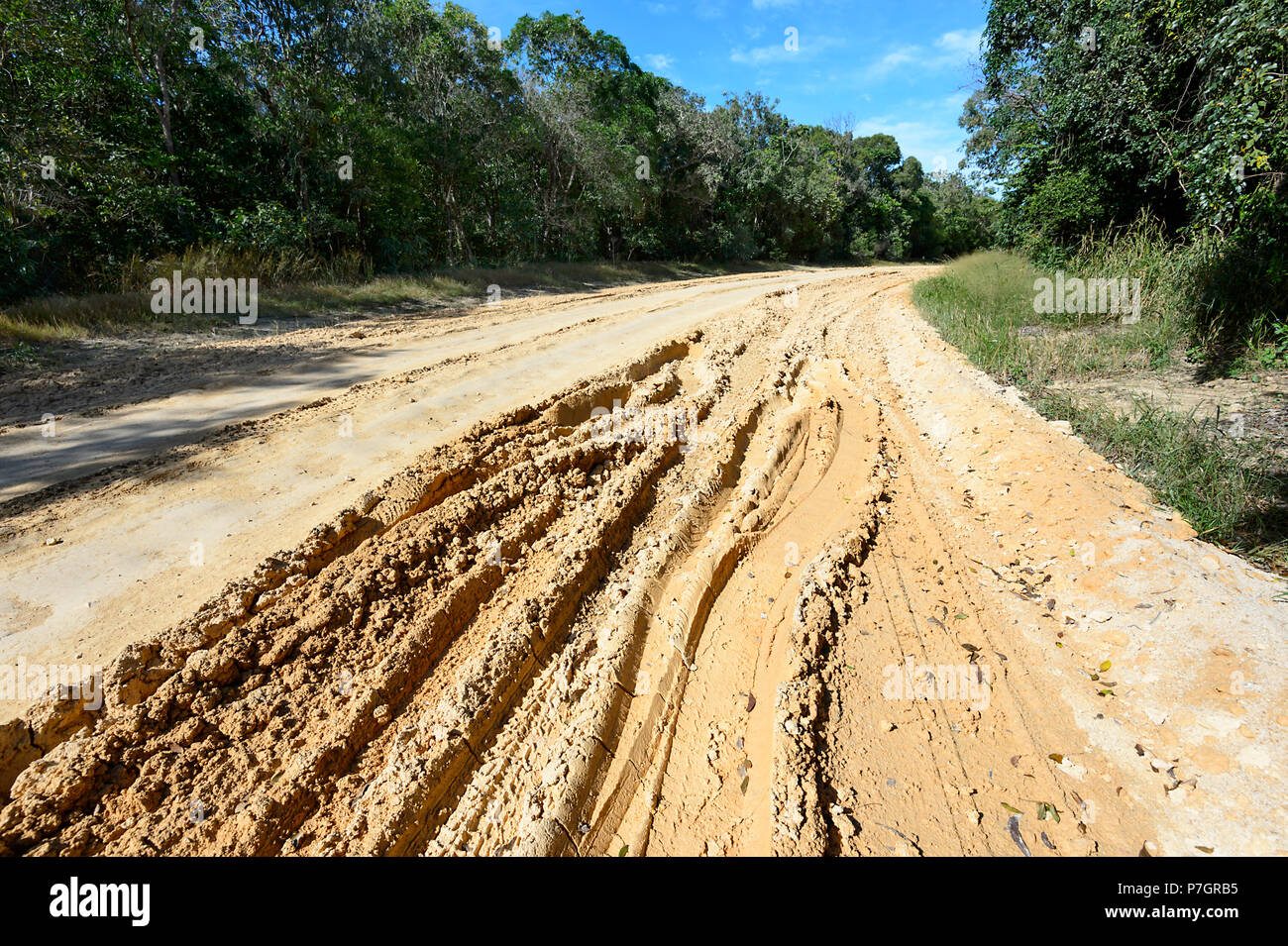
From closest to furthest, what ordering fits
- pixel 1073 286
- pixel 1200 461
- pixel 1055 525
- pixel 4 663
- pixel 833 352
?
pixel 4 663 → pixel 1055 525 → pixel 1200 461 → pixel 833 352 → pixel 1073 286

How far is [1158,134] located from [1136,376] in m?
5.08

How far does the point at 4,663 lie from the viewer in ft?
7.28

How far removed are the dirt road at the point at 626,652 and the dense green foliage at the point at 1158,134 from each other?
10.5 feet

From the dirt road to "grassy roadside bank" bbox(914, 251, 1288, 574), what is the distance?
0.29 m

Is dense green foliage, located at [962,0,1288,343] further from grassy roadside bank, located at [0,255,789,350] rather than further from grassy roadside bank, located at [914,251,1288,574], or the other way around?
grassy roadside bank, located at [0,255,789,350]

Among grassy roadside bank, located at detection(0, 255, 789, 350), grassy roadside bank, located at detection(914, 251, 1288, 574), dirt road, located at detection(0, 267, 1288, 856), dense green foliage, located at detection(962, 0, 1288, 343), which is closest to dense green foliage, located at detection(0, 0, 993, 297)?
grassy roadside bank, located at detection(0, 255, 789, 350)

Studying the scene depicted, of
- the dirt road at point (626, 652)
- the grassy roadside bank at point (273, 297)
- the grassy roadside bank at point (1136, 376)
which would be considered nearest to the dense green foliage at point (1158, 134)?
the grassy roadside bank at point (1136, 376)

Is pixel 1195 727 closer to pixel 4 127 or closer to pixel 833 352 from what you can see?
pixel 833 352

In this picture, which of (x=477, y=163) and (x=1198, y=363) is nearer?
(x=1198, y=363)

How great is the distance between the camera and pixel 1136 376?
6.16 metres

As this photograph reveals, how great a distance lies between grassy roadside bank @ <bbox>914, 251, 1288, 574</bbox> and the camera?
3.56 meters

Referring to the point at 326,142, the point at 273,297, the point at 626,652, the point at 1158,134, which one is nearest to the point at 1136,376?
the point at 1158,134
